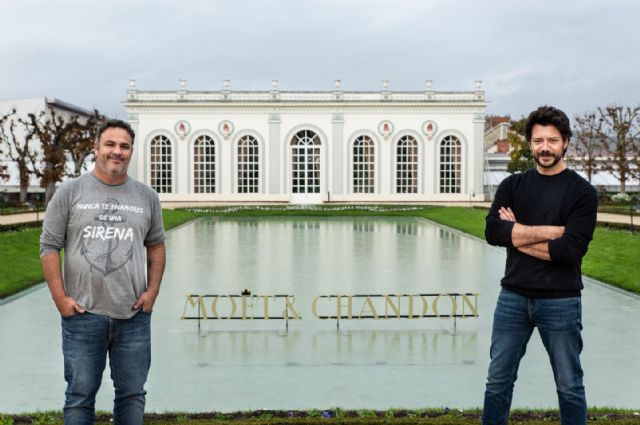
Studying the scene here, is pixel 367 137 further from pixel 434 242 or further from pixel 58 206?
pixel 58 206

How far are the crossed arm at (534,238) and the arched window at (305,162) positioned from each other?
155 feet

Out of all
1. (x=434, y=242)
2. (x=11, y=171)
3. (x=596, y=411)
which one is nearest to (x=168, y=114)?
(x=11, y=171)

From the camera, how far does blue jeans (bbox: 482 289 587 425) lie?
416 centimetres

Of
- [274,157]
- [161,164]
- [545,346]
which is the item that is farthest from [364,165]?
[545,346]

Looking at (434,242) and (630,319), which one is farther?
(434,242)

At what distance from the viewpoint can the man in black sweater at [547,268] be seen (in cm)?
416

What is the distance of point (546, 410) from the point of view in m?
5.38

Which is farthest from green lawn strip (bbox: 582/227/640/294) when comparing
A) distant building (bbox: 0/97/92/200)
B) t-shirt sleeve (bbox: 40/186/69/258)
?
distant building (bbox: 0/97/92/200)

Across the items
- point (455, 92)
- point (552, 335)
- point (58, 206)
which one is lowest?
point (552, 335)

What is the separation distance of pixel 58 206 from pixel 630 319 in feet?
26.3

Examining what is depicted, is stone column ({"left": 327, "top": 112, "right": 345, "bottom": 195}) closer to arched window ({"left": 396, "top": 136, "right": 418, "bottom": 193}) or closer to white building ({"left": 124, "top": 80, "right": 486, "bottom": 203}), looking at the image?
white building ({"left": 124, "top": 80, "right": 486, "bottom": 203})

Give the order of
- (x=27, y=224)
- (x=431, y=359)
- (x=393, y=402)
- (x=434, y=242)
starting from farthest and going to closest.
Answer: (x=27, y=224)
(x=434, y=242)
(x=431, y=359)
(x=393, y=402)

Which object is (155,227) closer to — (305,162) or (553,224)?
(553,224)

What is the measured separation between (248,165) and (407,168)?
1196cm
